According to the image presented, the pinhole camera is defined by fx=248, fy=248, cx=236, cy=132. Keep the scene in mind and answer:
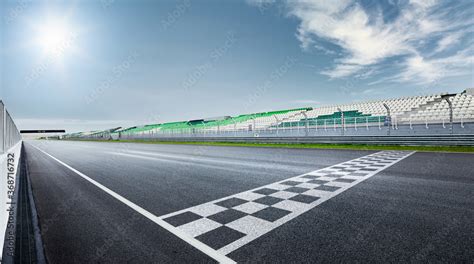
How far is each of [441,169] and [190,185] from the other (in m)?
6.48

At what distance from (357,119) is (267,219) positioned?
19.4 meters

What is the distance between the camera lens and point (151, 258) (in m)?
2.44

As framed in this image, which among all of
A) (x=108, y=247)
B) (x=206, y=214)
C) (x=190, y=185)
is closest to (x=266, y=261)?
(x=206, y=214)

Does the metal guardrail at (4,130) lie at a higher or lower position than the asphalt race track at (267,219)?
higher

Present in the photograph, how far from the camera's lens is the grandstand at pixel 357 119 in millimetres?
18484

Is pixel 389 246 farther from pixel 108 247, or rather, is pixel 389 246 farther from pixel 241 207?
pixel 108 247

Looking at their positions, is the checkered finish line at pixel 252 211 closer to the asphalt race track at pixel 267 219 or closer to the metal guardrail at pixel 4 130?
the asphalt race track at pixel 267 219

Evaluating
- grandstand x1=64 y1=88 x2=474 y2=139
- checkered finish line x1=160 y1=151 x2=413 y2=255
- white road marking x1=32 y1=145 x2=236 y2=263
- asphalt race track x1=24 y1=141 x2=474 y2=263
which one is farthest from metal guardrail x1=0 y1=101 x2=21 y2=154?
grandstand x1=64 y1=88 x2=474 y2=139

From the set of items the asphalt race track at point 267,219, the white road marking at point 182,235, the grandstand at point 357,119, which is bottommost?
the asphalt race track at point 267,219

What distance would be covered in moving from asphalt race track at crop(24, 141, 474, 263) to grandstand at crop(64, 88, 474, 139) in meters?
9.97

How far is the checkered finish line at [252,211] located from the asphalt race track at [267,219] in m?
0.01

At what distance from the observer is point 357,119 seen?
20.2 meters

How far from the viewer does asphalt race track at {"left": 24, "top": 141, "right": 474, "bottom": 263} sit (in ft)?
8.11

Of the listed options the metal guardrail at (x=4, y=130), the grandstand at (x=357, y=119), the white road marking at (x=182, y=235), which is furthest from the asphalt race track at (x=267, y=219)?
the grandstand at (x=357, y=119)
